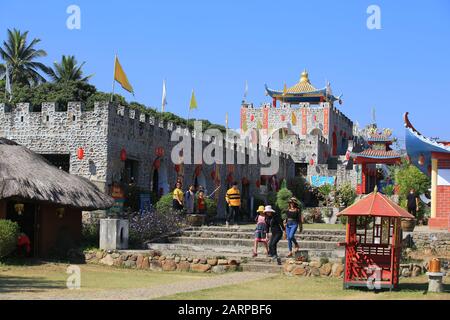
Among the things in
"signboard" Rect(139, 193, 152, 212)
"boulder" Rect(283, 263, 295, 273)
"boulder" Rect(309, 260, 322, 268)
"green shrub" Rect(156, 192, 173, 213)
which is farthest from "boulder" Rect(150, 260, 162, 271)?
"signboard" Rect(139, 193, 152, 212)

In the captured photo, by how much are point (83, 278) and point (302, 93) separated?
146 feet

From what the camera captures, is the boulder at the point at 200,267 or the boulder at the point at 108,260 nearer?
the boulder at the point at 200,267

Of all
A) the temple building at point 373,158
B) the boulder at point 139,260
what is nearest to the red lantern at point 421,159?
the boulder at point 139,260

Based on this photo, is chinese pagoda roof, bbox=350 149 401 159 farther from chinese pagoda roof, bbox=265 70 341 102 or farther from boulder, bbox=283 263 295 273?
boulder, bbox=283 263 295 273

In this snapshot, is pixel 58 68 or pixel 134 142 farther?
pixel 58 68

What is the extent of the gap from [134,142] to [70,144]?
223 cm

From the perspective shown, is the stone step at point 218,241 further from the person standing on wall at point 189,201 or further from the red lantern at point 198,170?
the red lantern at point 198,170

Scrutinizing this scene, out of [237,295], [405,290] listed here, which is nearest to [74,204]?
[237,295]

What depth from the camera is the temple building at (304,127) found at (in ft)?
153

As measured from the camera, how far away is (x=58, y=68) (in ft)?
164

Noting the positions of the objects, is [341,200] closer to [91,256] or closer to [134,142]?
[134,142]

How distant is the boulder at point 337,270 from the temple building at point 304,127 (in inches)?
1191

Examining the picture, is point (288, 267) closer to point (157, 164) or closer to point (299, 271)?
point (299, 271)

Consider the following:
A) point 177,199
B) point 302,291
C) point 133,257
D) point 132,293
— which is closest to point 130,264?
point 133,257
